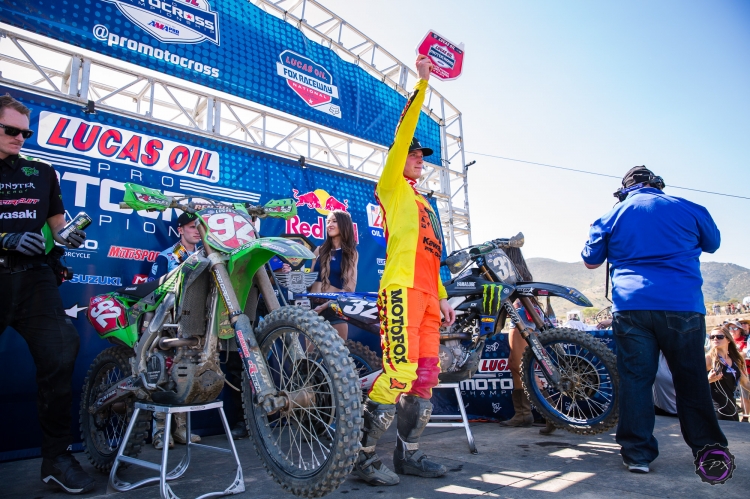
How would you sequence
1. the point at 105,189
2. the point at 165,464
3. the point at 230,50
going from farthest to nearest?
the point at 230,50 → the point at 105,189 → the point at 165,464

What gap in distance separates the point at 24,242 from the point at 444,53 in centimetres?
504

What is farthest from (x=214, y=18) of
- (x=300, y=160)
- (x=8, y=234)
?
(x=8, y=234)

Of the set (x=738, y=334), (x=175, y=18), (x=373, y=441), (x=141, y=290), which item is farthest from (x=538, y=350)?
(x=738, y=334)

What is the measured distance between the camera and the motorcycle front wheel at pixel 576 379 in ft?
10.6

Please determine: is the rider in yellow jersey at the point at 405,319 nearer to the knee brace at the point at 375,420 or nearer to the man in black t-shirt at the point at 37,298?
the knee brace at the point at 375,420

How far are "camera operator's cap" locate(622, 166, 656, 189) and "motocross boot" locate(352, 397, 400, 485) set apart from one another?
2183 millimetres

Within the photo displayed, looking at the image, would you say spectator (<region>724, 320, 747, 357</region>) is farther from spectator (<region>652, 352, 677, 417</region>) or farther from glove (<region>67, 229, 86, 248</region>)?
glove (<region>67, 229, 86, 248</region>)

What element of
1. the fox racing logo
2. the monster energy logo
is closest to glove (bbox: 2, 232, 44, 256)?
the fox racing logo

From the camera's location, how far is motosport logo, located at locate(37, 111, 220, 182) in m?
3.96

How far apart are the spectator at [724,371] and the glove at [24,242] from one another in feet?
19.7

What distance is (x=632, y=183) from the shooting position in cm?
316

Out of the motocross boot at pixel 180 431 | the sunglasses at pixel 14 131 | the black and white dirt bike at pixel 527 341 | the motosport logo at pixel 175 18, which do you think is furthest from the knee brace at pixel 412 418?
the motosport logo at pixel 175 18

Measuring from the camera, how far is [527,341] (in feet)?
11.7

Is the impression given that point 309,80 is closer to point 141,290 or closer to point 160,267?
point 160,267
